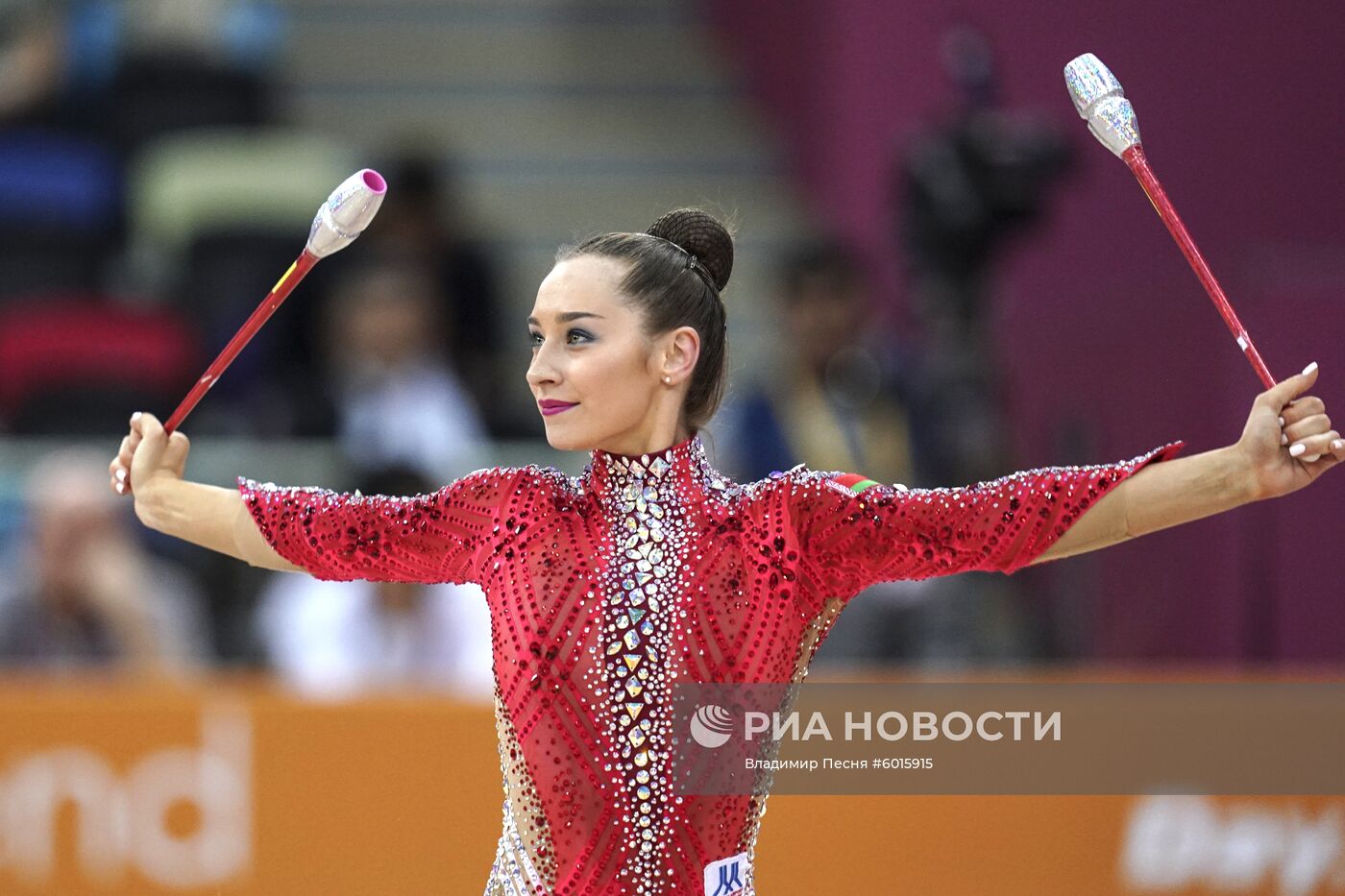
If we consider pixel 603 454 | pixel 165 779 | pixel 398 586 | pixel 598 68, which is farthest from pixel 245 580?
pixel 598 68

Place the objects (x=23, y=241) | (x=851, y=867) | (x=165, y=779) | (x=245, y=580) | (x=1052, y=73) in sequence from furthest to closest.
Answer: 1. (x=23, y=241)
2. (x=1052, y=73)
3. (x=245, y=580)
4. (x=165, y=779)
5. (x=851, y=867)

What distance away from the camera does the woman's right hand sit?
110 inches

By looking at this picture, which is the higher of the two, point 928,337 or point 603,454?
point 928,337

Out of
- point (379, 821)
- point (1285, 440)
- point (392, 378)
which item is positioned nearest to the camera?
point (1285, 440)

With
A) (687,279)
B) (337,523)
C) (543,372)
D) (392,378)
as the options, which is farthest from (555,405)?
(392,378)

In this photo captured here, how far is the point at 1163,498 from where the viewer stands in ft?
8.02

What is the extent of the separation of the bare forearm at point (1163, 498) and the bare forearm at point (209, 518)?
3.53ft

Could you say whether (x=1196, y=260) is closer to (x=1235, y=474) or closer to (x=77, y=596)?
(x=1235, y=474)

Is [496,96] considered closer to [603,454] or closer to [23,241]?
[23,241]

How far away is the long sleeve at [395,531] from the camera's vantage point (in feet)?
8.70

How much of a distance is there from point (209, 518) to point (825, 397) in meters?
2.70

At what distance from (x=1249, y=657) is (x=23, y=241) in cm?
432

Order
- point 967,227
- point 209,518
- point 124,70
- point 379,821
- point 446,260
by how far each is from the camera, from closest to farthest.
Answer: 1. point 209,518
2. point 379,821
3. point 967,227
4. point 446,260
5. point 124,70

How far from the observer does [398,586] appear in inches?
195
